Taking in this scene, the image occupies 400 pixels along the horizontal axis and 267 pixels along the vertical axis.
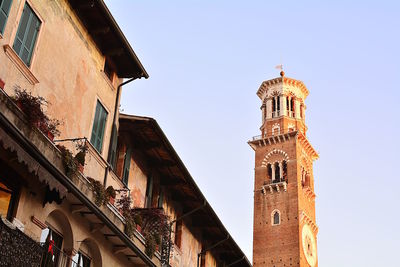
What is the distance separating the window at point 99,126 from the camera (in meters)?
14.4

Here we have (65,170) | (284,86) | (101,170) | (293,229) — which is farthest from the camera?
(284,86)

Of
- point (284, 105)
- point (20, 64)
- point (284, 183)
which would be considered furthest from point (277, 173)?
point (20, 64)

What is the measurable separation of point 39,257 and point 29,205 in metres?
1.23

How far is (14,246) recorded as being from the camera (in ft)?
29.4

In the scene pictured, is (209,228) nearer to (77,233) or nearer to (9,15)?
(77,233)

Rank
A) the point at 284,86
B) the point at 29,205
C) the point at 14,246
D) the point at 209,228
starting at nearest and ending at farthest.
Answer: the point at 14,246 → the point at 29,205 → the point at 209,228 → the point at 284,86

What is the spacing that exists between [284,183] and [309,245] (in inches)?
241

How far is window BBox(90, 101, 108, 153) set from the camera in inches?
567

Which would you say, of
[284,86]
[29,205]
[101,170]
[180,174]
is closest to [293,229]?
[284,86]

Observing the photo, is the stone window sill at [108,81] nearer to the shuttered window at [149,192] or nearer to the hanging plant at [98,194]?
the hanging plant at [98,194]

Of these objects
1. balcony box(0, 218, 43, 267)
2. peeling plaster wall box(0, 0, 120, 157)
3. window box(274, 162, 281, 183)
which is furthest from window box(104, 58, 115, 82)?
window box(274, 162, 281, 183)

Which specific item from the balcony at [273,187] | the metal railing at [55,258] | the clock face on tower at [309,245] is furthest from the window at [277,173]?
the metal railing at [55,258]

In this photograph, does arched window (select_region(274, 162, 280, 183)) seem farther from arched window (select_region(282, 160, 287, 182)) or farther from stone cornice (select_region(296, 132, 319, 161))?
stone cornice (select_region(296, 132, 319, 161))

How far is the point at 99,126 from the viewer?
1479 cm
